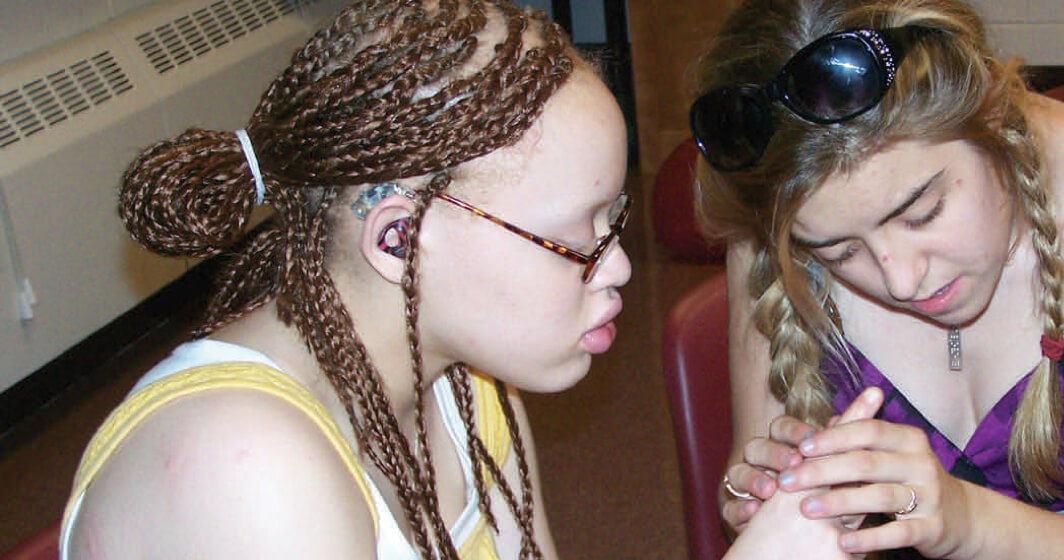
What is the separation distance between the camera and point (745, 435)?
4.99ft

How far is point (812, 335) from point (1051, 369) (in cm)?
29

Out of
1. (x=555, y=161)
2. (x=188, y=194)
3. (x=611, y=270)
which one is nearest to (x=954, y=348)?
(x=611, y=270)

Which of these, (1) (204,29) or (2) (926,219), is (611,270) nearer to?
(2) (926,219)

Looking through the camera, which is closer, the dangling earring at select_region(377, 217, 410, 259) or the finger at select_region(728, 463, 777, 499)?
the dangling earring at select_region(377, 217, 410, 259)

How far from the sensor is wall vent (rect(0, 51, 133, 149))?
9.61 ft

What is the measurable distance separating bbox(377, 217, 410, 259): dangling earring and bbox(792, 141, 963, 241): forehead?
48 cm

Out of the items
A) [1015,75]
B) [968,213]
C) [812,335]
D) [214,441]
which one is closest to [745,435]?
[812,335]

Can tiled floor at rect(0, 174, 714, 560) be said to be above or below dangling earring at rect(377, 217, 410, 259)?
below

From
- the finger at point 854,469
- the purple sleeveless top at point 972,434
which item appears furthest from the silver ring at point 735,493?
the purple sleeveless top at point 972,434

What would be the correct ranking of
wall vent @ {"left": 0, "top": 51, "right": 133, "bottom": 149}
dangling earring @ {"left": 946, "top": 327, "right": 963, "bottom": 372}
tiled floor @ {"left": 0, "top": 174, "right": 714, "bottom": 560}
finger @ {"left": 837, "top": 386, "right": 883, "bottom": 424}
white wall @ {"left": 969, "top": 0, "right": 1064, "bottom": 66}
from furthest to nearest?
white wall @ {"left": 969, "top": 0, "right": 1064, "bottom": 66}
wall vent @ {"left": 0, "top": 51, "right": 133, "bottom": 149}
tiled floor @ {"left": 0, "top": 174, "right": 714, "bottom": 560}
dangling earring @ {"left": 946, "top": 327, "right": 963, "bottom": 372}
finger @ {"left": 837, "top": 386, "right": 883, "bottom": 424}

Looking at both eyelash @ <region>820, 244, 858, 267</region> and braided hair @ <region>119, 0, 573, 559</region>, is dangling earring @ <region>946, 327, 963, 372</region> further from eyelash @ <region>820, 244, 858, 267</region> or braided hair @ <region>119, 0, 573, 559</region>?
braided hair @ <region>119, 0, 573, 559</region>

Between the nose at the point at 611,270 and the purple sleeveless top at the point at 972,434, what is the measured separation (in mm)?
508

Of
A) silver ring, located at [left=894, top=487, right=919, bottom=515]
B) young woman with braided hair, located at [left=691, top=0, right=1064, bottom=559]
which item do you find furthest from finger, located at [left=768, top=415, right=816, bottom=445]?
silver ring, located at [left=894, top=487, right=919, bottom=515]

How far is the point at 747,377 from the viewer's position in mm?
1532
